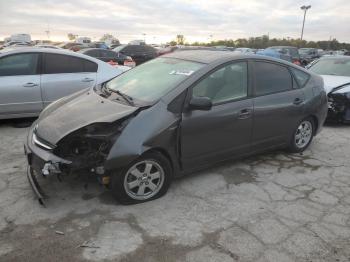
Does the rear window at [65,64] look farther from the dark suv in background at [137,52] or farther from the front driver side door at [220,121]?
the dark suv in background at [137,52]

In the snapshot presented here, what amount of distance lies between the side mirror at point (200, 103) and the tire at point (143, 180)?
2.13 feet

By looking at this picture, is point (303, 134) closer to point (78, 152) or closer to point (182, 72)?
point (182, 72)

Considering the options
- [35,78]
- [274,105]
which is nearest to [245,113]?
[274,105]

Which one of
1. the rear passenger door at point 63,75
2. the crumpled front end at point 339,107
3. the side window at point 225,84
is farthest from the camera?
the crumpled front end at point 339,107

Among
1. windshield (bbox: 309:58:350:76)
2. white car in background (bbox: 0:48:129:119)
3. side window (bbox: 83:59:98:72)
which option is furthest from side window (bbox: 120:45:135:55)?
white car in background (bbox: 0:48:129:119)

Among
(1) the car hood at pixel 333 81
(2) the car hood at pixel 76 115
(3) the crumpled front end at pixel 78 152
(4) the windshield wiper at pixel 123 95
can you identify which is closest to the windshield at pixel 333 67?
(1) the car hood at pixel 333 81

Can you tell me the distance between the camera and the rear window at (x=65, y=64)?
6.81m

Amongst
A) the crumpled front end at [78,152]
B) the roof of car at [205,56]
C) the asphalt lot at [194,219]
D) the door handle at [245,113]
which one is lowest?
the asphalt lot at [194,219]

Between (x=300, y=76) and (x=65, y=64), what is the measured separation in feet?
14.2

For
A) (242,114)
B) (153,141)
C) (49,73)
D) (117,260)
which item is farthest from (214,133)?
(49,73)

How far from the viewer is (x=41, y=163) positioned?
11.9 feet

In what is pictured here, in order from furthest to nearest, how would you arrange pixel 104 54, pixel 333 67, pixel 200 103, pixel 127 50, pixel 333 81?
pixel 127 50, pixel 104 54, pixel 333 67, pixel 333 81, pixel 200 103

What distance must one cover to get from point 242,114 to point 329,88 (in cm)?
406

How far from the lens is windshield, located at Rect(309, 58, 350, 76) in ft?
28.4
